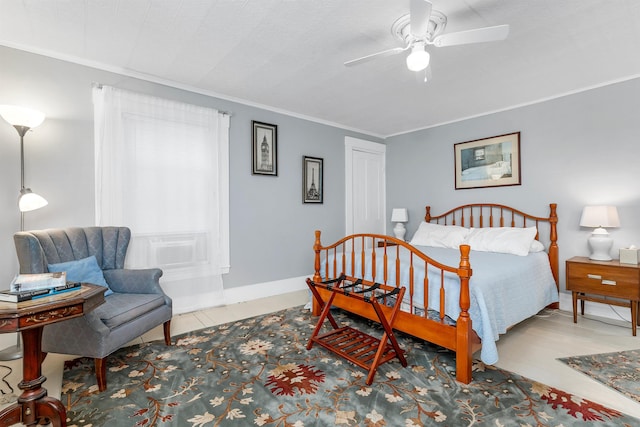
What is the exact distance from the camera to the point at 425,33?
6.41 feet

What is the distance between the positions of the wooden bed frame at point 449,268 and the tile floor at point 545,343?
20.0 inches

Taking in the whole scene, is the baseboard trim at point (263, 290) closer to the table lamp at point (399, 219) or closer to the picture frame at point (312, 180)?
the picture frame at point (312, 180)

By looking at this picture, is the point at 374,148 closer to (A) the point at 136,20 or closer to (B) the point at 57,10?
(A) the point at 136,20

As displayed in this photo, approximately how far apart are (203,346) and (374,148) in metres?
4.07

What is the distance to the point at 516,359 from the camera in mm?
2393

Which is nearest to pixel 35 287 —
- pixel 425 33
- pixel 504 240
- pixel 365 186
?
pixel 425 33

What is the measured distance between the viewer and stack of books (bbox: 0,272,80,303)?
4.95ft

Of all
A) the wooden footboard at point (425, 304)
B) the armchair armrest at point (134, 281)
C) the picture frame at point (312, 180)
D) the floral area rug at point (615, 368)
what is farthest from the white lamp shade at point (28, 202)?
the floral area rug at point (615, 368)

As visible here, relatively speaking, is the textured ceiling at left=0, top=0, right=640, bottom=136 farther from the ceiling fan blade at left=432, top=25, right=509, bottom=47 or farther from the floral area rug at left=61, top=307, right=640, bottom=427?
the floral area rug at left=61, top=307, right=640, bottom=427

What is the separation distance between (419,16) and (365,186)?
3.55 m

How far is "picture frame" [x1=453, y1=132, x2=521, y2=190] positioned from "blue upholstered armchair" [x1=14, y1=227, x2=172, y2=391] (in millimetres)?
4096

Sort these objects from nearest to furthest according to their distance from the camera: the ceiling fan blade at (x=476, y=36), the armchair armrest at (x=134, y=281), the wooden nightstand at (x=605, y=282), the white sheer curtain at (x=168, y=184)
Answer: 1. the ceiling fan blade at (x=476, y=36)
2. the armchair armrest at (x=134, y=281)
3. the wooden nightstand at (x=605, y=282)
4. the white sheer curtain at (x=168, y=184)

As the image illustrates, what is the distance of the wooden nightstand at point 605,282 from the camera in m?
→ 2.82

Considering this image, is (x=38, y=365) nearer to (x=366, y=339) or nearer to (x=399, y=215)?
(x=366, y=339)
